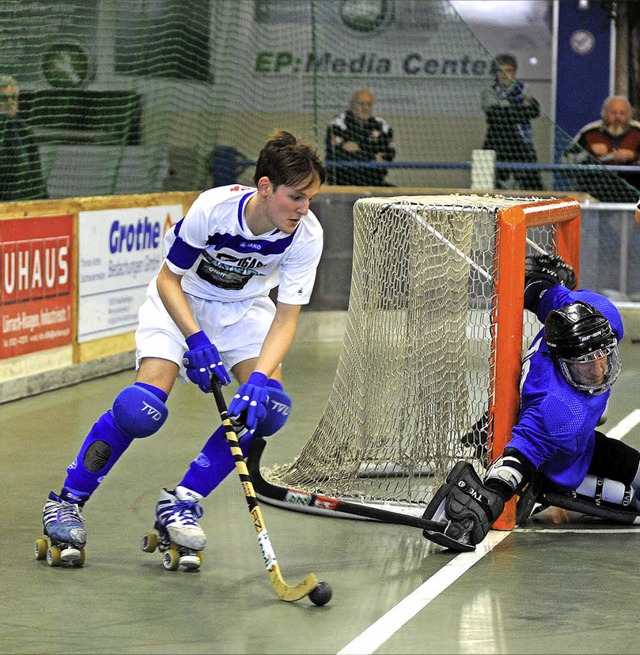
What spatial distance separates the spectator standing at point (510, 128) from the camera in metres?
10.8

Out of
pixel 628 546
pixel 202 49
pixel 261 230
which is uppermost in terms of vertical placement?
pixel 202 49

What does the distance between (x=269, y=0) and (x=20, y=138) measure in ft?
11.1

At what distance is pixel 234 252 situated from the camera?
15.3ft

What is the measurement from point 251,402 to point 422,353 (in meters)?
1.29

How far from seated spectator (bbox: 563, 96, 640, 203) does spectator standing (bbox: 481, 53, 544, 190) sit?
33 centimetres

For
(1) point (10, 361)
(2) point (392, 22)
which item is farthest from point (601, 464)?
(2) point (392, 22)

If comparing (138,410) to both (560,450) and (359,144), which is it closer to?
(560,450)

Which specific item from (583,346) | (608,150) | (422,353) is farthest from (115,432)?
(608,150)

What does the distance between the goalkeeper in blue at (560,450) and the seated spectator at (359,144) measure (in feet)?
19.0

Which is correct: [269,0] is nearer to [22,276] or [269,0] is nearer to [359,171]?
[359,171]

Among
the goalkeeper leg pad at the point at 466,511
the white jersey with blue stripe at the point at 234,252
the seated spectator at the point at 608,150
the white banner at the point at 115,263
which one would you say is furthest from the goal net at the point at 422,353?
the seated spectator at the point at 608,150

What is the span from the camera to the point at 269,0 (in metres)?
11.0

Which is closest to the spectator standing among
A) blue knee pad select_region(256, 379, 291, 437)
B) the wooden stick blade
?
blue knee pad select_region(256, 379, 291, 437)

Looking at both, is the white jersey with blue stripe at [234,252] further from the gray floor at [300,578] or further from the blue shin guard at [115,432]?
the gray floor at [300,578]
